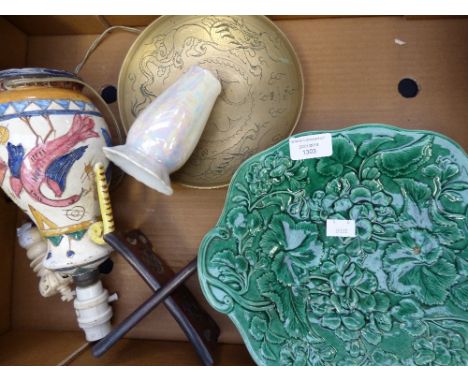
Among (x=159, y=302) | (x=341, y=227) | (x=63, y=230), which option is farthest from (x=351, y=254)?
(x=63, y=230)

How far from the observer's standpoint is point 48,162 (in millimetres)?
493

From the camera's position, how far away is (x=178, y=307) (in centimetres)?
54

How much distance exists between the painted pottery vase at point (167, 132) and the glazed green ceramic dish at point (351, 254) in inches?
3.5

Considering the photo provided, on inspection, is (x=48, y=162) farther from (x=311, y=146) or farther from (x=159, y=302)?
(x=311, y=146)

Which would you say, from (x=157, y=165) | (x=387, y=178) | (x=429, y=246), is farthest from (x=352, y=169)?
(x=157, y=165)

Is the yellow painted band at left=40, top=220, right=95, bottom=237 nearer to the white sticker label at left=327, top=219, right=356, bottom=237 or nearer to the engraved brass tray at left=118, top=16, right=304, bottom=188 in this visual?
the engraved brass tray at left=118, top=16, right=304, bottom=188

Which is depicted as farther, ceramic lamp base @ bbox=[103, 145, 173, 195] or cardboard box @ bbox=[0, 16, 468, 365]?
cardboard box @ bbox=[0, 16, 468, 365]

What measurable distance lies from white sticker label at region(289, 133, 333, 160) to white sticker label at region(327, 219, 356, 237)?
0.10 metres

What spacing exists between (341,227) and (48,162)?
1.35 feet

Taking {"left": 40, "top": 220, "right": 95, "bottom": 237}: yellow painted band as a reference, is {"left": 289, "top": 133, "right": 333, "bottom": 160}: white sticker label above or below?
above

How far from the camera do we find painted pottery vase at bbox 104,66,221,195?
1.60ft

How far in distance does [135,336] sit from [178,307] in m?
0.19

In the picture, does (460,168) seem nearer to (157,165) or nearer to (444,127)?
(444,127)

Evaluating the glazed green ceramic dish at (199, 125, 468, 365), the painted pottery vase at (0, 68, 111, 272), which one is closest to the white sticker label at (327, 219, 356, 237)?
the glazed green ceramic dish at (199, 125, 468, 365)
